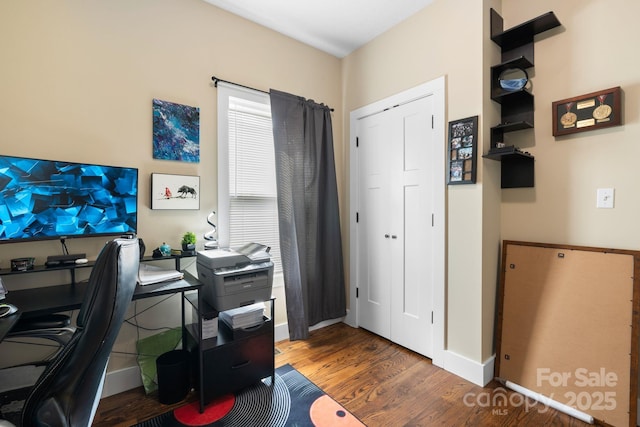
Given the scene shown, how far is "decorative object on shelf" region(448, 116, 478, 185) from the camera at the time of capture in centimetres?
206

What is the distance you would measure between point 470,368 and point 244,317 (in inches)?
63.5

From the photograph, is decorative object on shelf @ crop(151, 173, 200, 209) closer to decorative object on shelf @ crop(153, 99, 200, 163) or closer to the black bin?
decorative object on shelf @ crop(153, 99, 200, 163)

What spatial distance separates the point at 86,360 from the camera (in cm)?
Answer: 78

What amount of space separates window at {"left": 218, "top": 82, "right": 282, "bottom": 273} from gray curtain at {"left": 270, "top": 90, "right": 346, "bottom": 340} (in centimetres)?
15

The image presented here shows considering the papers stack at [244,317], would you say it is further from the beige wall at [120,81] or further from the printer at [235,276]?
the beige wall at [120,81]

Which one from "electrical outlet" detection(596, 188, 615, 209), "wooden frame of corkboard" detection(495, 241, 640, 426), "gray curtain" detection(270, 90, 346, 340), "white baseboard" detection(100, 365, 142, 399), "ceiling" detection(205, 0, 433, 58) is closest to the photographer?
"wooden frame of corkboard" detection(495, 241, 640, 426)

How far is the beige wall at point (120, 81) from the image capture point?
1668 millimetres

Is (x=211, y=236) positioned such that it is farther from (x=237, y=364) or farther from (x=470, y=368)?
(x=470, y=368)

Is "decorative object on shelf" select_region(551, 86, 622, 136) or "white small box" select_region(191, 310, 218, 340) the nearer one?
Answer: "decorative object on shelf" select_region(551, 86, 622, 136)

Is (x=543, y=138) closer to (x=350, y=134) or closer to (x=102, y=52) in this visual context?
(x=350, y=134)

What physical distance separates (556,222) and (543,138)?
1.91 feet

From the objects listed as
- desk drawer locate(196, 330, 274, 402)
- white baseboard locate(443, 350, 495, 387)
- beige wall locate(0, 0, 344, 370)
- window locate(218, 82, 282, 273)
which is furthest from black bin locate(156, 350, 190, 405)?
white baseboard locate(443, 350, 495, 387)

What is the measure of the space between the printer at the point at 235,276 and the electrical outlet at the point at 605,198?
82.9 inches

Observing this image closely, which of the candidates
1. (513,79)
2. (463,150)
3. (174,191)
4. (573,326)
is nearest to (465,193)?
(463,150)
